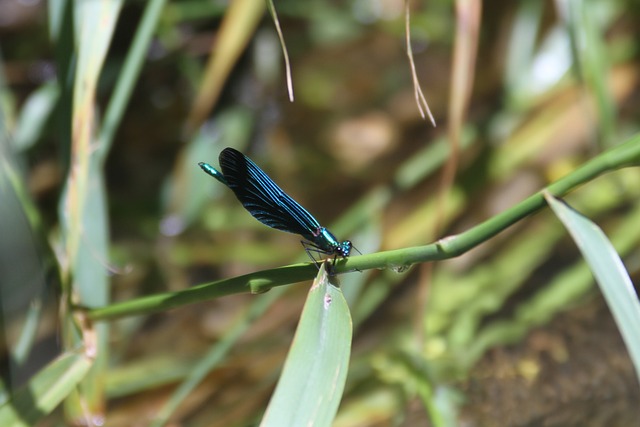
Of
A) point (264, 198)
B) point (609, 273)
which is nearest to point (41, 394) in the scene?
point (264, 198)

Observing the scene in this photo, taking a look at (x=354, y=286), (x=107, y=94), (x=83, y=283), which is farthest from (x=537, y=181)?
(x=83, y=283)

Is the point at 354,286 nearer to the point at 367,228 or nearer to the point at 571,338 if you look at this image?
the point at 367,228

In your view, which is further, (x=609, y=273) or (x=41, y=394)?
(x=41, y=394)

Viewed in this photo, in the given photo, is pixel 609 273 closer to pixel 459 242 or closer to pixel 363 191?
pixel 459 242

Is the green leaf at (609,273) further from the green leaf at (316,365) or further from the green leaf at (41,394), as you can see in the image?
the green leaf at (41,394)

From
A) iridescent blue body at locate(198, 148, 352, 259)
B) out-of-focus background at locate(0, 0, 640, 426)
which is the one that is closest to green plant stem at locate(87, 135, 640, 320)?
iridescent blue body at locate(198, 148, 352, 259)

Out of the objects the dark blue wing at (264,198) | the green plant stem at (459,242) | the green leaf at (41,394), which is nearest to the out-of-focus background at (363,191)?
the green leaf at (41,394)
